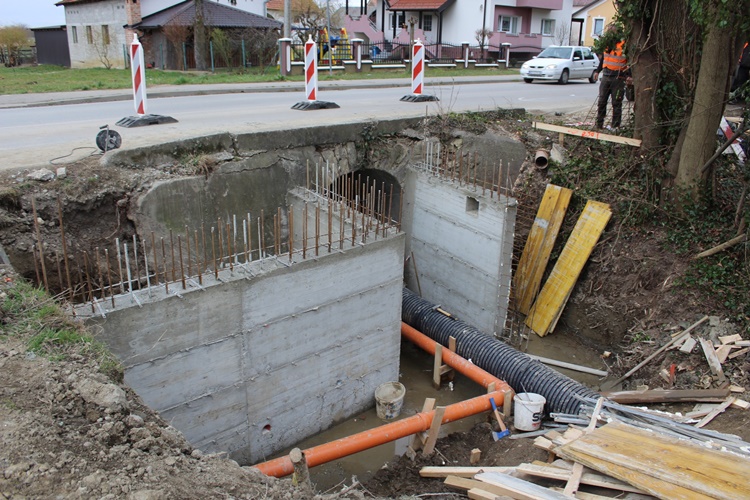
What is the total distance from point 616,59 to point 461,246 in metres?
4.69

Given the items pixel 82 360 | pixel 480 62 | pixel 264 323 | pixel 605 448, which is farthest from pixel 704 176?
pixel 480 62

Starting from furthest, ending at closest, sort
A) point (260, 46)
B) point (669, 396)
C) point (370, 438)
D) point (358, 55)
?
point (260, 46)
point (358, 55)
point (669, 396)
point (370, 438)

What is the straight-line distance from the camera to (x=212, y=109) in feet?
40.5

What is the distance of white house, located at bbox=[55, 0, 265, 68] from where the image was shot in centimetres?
2755

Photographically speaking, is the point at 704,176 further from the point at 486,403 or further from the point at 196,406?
the point at 196,406

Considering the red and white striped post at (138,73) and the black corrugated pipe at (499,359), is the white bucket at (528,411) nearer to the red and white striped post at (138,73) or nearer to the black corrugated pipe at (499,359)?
the black corrugated pipe at (499,359)

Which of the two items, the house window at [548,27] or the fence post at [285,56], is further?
the house window at [548,27]

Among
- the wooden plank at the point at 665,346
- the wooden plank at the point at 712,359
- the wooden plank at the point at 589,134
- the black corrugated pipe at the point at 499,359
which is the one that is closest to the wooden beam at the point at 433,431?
the black corrugated pipe at the point at 499,359

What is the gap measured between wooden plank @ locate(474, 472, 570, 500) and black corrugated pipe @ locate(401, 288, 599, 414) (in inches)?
95.9

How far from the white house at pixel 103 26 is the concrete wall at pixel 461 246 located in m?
21.3

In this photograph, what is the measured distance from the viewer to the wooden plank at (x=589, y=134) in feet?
35.3

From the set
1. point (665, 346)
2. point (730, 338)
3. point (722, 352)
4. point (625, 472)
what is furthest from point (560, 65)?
point (625, 472)

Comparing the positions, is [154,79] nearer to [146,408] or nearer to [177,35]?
[177,35]

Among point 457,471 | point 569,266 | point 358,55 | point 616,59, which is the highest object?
point 358,55
